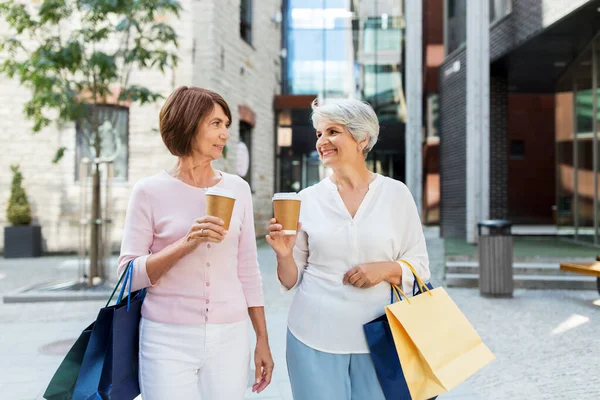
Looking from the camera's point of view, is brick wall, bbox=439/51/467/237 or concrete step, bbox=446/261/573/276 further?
brick wall, bbox=439/51/467/237

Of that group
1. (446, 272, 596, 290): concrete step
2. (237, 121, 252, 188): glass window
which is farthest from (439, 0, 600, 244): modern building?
(237, 121, 252, 188): glass window

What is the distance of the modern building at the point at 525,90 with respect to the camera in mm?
11539

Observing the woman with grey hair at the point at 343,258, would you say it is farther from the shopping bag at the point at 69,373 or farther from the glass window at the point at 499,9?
the glass window at the point at 499,9

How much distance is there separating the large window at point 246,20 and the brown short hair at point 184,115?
45.3 feet

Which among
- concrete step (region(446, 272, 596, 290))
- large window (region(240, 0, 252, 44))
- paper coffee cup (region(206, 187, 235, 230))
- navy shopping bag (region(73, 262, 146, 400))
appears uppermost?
large window (region(240, 0, 252, 44))

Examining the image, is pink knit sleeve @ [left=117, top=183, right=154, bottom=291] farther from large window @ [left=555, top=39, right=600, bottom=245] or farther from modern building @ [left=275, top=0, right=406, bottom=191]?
modern building @ [left=275, top=0, right=406, bottom=191]

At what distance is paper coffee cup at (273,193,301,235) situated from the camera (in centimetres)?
172

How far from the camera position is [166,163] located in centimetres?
1256

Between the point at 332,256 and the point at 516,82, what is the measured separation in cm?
1441

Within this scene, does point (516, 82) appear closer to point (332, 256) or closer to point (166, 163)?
point (166, 163)

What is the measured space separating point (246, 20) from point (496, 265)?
1035 centimetres

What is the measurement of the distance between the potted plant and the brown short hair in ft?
37.5

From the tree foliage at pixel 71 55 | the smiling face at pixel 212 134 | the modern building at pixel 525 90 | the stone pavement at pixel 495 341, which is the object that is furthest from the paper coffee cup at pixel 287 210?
the modern building at pixel 525 90

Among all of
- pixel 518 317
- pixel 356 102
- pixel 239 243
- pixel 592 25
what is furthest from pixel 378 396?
pixel 592 25
